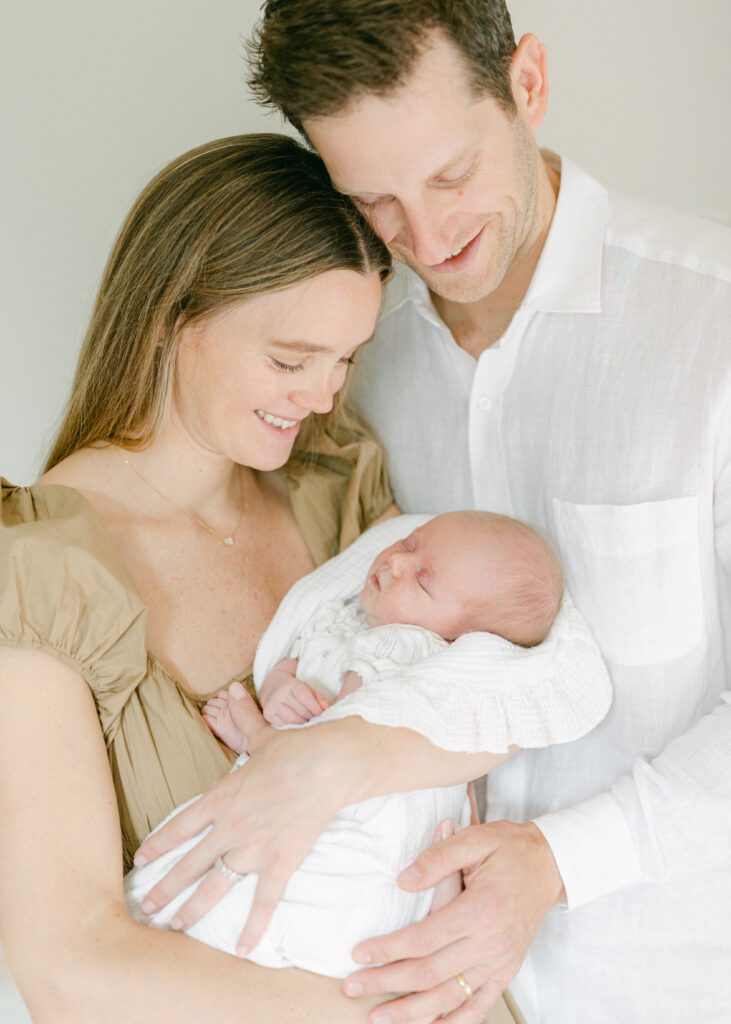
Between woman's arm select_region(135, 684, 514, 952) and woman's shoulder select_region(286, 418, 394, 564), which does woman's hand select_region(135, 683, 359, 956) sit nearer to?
woman's arm select_region(135, 684, 514, 952)

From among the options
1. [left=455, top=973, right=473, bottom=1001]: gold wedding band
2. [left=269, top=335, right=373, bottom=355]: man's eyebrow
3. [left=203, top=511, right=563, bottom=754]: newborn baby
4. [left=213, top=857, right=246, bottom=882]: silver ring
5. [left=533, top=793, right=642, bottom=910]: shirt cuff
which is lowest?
[left=455, top=973, right=473, bottom=1001]: gold wedding band

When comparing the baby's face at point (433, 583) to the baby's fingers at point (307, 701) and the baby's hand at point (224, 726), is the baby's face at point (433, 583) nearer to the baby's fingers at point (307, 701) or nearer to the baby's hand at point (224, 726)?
the baby's fingers at point (307, 701)

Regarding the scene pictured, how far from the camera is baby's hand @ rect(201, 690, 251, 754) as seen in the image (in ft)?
5.67

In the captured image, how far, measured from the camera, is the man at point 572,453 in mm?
1557

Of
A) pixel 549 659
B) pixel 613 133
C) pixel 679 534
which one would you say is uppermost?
pixel 613 133

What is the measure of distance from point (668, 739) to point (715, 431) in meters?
0.53

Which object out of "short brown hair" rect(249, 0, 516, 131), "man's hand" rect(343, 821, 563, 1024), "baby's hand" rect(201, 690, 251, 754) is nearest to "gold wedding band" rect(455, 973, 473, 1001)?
"man's hand" rect(343, 821, 563, 1024)

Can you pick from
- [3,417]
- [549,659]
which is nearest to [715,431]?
[549,659]

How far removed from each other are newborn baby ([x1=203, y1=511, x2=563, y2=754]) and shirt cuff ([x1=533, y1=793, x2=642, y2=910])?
0.30 metres

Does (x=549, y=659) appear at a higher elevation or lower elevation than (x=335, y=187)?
lower

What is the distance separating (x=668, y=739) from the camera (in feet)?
6.02

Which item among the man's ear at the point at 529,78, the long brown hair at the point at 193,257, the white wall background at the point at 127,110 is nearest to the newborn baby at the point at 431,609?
the long brown hair at the point at 193,257

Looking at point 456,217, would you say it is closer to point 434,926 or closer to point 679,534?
Answer: point 679,534

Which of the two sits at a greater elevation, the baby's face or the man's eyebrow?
the man's eyebrow
